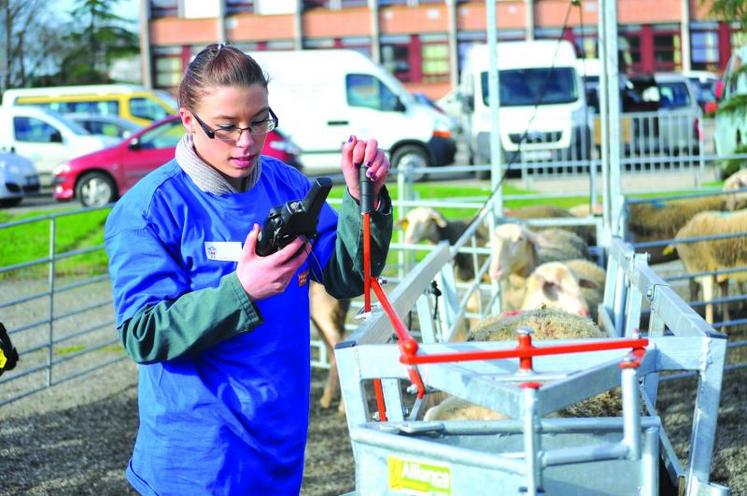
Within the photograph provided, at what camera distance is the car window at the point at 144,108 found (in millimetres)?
27391

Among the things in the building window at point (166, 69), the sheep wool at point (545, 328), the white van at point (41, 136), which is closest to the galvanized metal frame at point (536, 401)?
the sheep wool at point (545, 328)

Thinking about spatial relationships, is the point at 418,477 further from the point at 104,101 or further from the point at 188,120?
the point at 104,101

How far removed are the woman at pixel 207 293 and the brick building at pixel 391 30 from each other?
44146mm

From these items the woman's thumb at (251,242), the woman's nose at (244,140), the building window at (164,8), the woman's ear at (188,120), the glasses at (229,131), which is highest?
the building window at (164,8)

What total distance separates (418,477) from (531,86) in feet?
63.9

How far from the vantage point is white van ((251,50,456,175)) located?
73.0 ft

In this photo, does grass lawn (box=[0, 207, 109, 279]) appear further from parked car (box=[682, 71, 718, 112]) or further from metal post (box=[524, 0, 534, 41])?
metal post (box=[524, 0, 534, 41])

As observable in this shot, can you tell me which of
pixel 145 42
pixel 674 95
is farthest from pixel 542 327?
pixel 145 42

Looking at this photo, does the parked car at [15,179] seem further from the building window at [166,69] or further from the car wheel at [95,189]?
the building window at [166,69]

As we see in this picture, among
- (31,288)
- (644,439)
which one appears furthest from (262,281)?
(31,288)

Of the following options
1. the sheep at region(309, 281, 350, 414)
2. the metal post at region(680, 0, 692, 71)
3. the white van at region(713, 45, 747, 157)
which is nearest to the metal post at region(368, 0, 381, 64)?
the metal post at region(680, 0, 692, 71)

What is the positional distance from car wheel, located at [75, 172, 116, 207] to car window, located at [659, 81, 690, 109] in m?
12.5

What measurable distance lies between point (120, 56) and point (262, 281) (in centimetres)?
4719

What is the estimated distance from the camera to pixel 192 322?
248 cm
